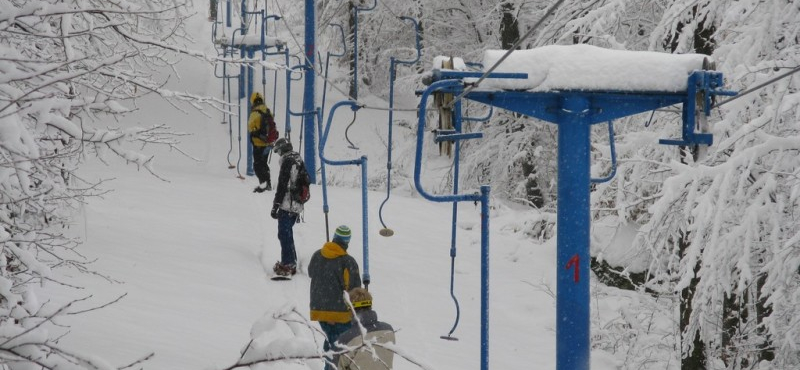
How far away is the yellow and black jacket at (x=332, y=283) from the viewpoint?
699 cm

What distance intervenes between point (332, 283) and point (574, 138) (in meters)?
2.61

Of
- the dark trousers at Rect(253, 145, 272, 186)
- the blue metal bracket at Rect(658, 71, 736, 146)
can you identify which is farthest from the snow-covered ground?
the blue metal bracket at Rect(658, 71, 736, 146)

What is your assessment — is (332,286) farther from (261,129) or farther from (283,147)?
(261,129)

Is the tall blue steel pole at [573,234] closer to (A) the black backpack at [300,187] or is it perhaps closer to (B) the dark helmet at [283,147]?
(A) the black backpack at [300,187]

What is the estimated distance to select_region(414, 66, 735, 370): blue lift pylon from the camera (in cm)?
498

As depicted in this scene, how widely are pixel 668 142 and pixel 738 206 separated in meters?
2.81

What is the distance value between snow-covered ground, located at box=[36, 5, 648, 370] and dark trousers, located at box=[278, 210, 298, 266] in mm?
266

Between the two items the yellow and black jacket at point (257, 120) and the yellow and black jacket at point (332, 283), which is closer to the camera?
the yellow and black jacket at point (332, 283)

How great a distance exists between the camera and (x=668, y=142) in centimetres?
505

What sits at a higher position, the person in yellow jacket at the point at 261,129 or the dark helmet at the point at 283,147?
the person in yellow jacket at the point at 261,129

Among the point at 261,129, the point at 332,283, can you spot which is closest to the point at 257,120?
the point at 261,129

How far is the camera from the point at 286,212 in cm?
995

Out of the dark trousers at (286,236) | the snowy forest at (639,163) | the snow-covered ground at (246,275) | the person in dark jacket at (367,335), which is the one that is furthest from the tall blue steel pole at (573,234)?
the dark trousers at (286,236)

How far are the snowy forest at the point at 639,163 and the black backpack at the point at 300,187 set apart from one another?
4.49 ft
